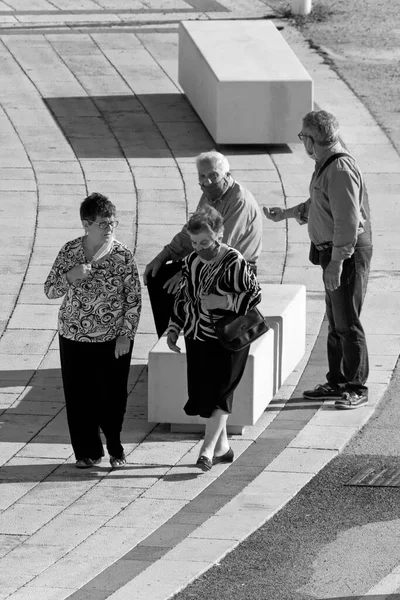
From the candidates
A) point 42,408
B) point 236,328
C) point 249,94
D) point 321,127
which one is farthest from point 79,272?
point 249,94

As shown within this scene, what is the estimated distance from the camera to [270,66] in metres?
16.2

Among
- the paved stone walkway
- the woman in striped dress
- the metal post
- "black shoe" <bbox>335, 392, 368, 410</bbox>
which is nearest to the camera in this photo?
the paved stone walkway

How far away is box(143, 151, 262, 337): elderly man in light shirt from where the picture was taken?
889 cm

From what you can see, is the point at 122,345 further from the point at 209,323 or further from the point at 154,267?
the point at 154,267

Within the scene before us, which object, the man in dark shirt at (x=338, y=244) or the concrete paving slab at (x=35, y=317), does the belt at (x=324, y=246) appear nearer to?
the man in dark shirt at (x=338, y=244)

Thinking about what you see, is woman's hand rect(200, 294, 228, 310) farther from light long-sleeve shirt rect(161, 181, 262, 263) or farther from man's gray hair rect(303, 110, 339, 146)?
man's gray hair rect(303, 110, 339, 146)

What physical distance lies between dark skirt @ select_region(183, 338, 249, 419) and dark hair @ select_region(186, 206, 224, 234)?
0.72 metres

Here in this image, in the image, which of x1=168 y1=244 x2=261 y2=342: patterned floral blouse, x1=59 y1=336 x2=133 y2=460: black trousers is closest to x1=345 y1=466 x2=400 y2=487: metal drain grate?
x1=168 y1=244 x2=261 y2=342: patterned floral blouse

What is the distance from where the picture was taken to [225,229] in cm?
905

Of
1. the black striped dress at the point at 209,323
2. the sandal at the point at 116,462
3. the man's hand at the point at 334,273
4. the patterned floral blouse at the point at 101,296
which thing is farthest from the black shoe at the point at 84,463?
the man's hand at the point at 334,273

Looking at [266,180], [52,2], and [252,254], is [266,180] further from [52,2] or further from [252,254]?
[52,2]

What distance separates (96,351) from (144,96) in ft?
30.6

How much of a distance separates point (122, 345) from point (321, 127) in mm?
2034

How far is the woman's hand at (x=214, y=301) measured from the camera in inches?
328
